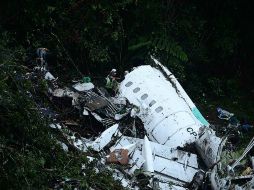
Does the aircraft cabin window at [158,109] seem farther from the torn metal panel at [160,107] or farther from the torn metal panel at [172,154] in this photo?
the torn metal panel at [172,154]

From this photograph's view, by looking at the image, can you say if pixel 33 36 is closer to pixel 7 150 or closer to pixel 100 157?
pixel 100 157

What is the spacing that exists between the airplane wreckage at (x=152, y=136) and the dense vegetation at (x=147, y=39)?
63 cm

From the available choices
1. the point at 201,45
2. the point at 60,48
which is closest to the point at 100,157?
the point at 60,48

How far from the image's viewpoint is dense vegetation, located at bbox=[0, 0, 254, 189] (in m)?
8.98

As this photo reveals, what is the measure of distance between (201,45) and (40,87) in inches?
159

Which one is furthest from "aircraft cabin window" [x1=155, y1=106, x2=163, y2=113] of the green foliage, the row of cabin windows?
the green foliage

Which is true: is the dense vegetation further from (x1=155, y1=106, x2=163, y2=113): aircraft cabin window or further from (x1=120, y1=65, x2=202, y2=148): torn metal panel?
(x1=155, y1=106, x2=163, y2=113): aircraft cabin window

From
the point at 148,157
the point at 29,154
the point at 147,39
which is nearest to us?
the point at 29,154

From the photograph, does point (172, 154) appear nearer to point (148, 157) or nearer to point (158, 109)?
point (148, 157)

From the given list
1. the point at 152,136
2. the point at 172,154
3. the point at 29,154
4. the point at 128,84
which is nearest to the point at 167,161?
the point at 172,154

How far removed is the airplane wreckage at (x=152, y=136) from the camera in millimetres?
6871

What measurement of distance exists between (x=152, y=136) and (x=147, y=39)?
2.60 metres

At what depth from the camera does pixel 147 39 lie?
31.8ft

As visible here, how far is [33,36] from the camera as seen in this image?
9.13 m
